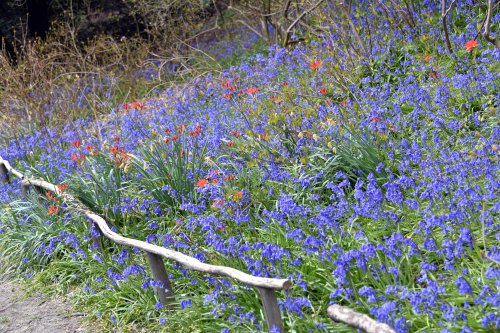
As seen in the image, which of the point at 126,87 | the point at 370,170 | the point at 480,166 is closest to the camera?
the point at 480,166

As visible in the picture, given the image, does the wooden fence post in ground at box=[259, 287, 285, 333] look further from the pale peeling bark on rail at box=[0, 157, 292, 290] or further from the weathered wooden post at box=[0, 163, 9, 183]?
the weathered wooden post at box=[0, 163, 9, 183]

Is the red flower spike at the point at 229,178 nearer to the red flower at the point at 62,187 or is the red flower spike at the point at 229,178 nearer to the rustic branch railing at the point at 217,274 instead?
the rustic branch railing at the point at 217,274

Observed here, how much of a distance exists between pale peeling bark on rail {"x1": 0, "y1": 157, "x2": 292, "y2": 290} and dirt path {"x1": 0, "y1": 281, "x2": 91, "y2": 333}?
0.77 meters

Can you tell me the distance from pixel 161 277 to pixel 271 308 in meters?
1.41

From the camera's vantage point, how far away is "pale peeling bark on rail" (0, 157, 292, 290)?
12.0 feet

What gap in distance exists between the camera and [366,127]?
5.84 meters

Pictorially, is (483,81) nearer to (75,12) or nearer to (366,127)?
(366,127)

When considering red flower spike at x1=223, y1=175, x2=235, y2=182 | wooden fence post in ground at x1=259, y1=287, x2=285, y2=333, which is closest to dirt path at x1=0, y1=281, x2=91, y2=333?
red flower spike at x1=223, y1=175, x2=235, y2=182

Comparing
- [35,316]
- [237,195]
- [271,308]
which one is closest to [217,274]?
[271,308]

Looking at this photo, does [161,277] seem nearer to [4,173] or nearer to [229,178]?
[229,178]

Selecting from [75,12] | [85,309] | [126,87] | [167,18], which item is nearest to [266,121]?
[85,309]

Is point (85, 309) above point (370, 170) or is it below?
below

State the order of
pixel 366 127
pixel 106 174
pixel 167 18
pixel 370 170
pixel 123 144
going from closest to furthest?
pixel 370 170 → pixel 366 127 → pixel 106 174 → pixel 123 144 → pixel 167 18

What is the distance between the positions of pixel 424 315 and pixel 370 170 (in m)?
2.05
